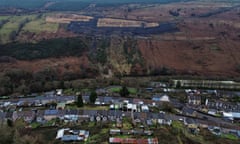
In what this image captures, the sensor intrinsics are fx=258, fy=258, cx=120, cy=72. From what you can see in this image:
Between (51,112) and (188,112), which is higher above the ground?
(51,112)

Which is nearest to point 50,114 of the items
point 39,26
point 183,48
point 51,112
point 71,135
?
point 51,112

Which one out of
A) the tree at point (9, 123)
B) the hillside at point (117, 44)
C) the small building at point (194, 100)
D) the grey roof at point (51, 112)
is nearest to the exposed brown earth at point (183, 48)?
the hillside at point (117, 44)

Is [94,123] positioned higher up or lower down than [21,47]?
lower down

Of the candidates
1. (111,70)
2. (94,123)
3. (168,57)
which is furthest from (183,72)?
(94,123)

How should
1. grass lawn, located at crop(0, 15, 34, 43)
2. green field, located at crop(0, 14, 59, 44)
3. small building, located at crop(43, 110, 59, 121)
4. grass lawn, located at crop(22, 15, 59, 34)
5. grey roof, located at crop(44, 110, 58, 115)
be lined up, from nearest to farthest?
small building, located at crop(43, 110, 59, 121) < grey roof, located at crop(44, 110, 58, 115) < grass lawn, located at crop(0, 15, 34, 43) < green field, located at crop(0, 14, 59, 44) < grass lawn, located at crop(22, 15, 59, 34)

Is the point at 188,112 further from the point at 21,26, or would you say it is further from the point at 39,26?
the point at 21,26

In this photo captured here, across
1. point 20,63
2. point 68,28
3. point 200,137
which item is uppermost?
point 68,28

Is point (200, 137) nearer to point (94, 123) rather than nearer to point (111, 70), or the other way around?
point (94, 123)

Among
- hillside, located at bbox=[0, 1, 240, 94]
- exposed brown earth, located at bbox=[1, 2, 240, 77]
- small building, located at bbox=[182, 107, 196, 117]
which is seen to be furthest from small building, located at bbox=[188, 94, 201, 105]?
exposed brown earth, located at bbox=[1, 2, 240, 77]

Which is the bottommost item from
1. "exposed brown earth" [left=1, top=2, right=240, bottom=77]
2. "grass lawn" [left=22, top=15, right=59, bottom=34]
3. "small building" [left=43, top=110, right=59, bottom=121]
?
"small building" [left=43, top=110, right=59, bottom=121]

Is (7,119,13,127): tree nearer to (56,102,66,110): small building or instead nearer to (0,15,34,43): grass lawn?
(56,102,66,110): small building

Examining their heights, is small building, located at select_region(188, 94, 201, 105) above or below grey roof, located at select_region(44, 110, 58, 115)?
below
